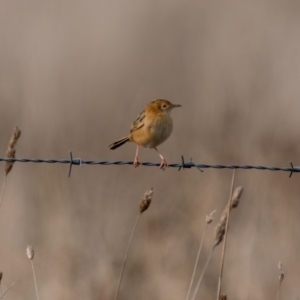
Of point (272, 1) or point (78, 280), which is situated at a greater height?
point (272, 1)

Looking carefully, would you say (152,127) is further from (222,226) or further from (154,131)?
(222,226)

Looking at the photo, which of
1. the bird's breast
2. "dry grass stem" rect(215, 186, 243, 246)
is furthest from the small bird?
"dry grass stem" rect(215, 186, 243, 246)

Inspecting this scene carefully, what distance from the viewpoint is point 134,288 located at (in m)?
7.25

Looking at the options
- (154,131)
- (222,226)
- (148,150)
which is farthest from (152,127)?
(148,150)

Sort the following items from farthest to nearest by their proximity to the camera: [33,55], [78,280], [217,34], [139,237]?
[217,34] < [33,55] < [139,237] < [78,280]

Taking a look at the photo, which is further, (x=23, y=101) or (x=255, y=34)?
(x=255, y=34)

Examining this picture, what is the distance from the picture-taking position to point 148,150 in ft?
29.4

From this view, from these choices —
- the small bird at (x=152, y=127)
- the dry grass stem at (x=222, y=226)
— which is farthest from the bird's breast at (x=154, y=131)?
the dry grass stem at (x=222, y=226)

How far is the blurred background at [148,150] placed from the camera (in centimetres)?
745

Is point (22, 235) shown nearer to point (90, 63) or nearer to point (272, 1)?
point (90, 63)

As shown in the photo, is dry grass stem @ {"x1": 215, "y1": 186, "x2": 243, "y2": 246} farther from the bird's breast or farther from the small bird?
the bird's breast

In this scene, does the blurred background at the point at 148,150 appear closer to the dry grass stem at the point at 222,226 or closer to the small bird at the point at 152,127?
the small bird at the point at 152,127

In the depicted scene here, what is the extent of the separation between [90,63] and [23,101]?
2.06m

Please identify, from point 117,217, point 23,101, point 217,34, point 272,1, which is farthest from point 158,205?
point 272,1
